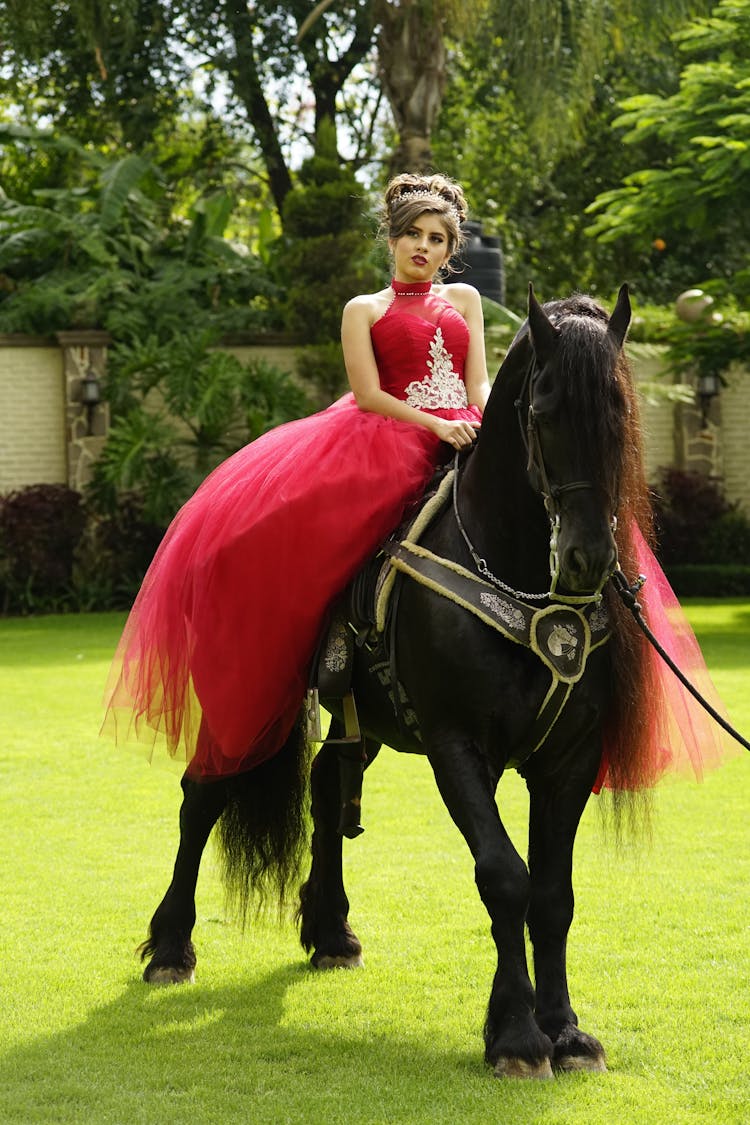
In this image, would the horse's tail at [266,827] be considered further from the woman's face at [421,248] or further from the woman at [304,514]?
the woman's face at [421,248]

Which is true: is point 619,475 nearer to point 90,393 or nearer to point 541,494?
point 541,494

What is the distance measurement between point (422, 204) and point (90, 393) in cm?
1493

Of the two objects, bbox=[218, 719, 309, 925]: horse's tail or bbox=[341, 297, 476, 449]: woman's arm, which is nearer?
bbox=[341, 297, 476, 449]: woman's arm

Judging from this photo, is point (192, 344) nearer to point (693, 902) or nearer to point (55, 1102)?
point (693, 902)

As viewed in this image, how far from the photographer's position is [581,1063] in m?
3.86

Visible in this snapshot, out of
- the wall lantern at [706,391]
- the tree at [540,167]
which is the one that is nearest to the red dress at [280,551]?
the wall lantern at [706,391]

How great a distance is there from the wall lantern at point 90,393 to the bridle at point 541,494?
15.5 meters

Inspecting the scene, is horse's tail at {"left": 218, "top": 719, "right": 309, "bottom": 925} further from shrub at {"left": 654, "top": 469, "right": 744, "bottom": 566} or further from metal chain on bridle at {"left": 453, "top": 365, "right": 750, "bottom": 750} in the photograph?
shrub at {"left": 654, "top": 469, "right": 744, "bottom": 566}

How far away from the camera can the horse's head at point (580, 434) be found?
3.45 m

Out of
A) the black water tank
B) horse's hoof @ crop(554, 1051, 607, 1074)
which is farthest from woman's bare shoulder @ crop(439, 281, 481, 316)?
the black water tank

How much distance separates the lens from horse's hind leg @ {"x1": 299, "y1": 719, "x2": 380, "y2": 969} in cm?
500

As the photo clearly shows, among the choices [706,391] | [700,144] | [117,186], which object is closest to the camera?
[700,144]

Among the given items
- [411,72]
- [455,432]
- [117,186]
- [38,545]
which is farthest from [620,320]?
[117,186]

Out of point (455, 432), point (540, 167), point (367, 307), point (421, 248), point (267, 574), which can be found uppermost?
point (540, 167)
